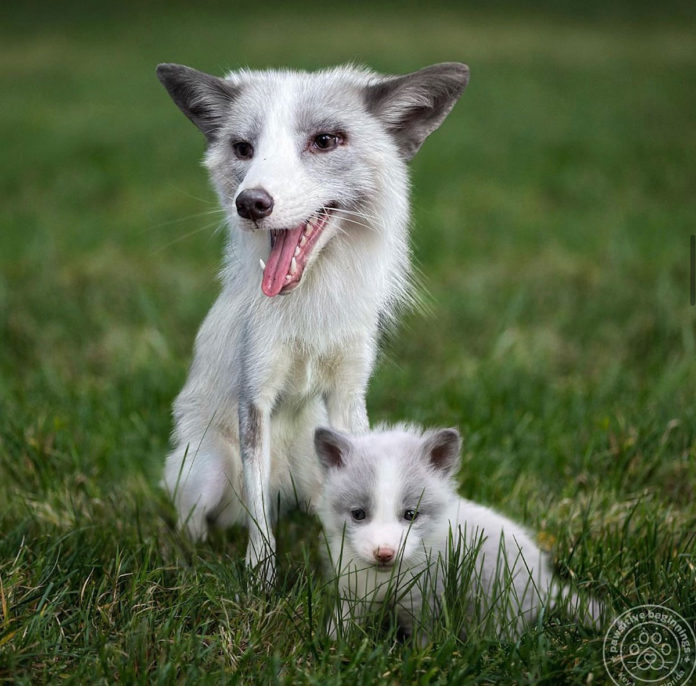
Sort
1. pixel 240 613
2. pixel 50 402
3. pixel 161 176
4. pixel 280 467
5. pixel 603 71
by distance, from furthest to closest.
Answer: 1. pixel 603 71
2. pixel 161 176
3. pixel 50 402
4. pixel 280 467
5. pixel 240 613

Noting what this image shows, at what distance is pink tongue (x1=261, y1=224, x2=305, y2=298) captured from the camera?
2.92 meters

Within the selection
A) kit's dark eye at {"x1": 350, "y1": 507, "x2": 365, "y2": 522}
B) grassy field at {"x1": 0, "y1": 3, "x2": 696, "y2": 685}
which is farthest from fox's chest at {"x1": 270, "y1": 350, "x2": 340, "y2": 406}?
grassy field at {"x1": 0, "y1": 3, "x2": 696, "y2": 685}

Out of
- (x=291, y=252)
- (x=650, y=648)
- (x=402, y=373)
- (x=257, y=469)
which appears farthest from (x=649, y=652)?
(x=402, y=373)

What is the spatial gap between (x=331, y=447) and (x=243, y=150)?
1033 mm

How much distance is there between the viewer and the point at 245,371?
3.20 meters

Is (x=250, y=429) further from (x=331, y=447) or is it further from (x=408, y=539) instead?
(x=408, y=539)

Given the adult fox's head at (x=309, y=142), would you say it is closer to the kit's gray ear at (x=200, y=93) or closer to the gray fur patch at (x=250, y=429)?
the kit's gray ear at (x=200, y=93)

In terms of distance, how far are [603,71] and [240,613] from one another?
1628 centimetres

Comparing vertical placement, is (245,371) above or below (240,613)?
above

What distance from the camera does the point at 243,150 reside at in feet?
10.2

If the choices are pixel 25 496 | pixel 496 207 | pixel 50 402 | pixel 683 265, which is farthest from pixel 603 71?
pixel 25 496

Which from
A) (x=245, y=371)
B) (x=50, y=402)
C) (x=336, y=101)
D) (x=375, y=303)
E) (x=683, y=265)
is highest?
(x=336, y=101)

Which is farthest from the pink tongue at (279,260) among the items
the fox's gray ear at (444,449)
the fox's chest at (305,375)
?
the fox's gray ear at (444,449)

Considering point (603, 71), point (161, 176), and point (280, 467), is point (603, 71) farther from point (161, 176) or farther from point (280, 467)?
point (280, 467)
